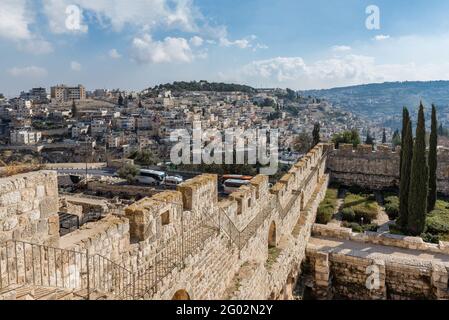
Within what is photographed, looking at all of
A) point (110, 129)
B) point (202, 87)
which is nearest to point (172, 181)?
point (110, 129)

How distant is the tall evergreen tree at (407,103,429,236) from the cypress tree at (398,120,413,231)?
555mm

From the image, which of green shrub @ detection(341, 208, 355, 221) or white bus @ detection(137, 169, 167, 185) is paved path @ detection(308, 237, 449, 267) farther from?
white bus @ detection(137, 169, 167, 185)

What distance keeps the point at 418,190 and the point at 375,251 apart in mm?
3958

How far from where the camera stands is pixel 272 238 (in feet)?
34.2

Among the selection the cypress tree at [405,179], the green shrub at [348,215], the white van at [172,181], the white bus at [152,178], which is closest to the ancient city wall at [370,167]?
the cypress tree at [405,179]

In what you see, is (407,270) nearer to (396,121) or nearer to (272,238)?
(272,238)

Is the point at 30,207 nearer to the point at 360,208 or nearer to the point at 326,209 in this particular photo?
the point at 326,209

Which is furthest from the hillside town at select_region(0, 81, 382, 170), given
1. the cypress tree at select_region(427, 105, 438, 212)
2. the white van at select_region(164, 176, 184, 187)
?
the cypress tree at select_region(427, 105, 438, 212)

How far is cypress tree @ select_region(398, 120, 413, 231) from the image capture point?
15695 millimetres

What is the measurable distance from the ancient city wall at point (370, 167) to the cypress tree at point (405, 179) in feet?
13.9

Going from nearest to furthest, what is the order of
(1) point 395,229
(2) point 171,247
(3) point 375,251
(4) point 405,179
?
1. (2) point 171,247
2. (3) point 375,251
3. (1) point 395,229
4. (4) point 405,179

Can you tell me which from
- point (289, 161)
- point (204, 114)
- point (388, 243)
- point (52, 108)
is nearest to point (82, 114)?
point (52, 108)

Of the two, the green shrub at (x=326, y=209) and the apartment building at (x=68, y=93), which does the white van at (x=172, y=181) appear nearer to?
the green shrub at (x=326, y=209)

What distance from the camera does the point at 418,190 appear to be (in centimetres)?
1528
